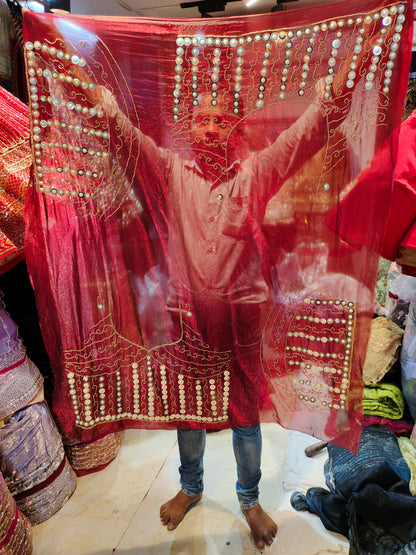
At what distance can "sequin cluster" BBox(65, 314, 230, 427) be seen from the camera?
1.09 m

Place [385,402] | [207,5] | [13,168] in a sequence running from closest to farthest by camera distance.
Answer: [13,168] < [385,402] < [207,5]

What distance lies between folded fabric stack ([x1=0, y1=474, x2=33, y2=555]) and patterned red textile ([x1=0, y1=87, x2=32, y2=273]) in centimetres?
81

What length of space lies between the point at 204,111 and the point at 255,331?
0.58 meters

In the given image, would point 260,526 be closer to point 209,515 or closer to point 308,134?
point 209,515

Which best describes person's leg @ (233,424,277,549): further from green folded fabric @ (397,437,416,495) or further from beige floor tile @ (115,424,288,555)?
green folded fabric @ (397,437,416,495)

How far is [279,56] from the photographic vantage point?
92 centimetres

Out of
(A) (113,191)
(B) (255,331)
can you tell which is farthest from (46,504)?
(A) (113,191)

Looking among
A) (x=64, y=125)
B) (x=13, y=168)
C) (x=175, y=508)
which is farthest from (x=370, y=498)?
(x=13, y=168)

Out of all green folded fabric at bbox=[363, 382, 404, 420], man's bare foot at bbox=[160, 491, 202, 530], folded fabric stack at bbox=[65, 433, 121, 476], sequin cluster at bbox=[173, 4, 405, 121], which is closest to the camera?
sequin cluster at bbox=[173, 4, 405, 121]

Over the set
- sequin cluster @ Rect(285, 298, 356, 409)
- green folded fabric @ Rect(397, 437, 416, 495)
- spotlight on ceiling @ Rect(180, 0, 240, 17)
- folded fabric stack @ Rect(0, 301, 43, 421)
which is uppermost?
spotlight on ceiling @ Rect(180, 0, 240, 17)

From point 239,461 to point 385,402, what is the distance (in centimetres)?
71

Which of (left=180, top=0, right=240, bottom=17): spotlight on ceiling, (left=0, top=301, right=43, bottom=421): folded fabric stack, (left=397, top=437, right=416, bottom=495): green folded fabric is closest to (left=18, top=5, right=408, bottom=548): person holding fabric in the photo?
(left=0, top=301, right=43, bottom=421): folded fabric stack

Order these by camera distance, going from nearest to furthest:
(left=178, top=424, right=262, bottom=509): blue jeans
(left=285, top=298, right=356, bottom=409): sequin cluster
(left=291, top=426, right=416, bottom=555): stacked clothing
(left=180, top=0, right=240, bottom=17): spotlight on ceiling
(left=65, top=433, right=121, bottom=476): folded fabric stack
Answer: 1. (left=285, top=298, right=356, bottom=409): sequin cluster
2. (left=291, top=426, right=416, bottom=555): stacked clothing
3. (left=178, top=424, right=262, bottom=509): blue jeans
4. (left=65, top=433, right=121, bottom=476): folded fabric stack
5. (left=180, top=0, right=240, bottom=17): spotlight on ceiling

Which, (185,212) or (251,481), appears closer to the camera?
(185,212)
